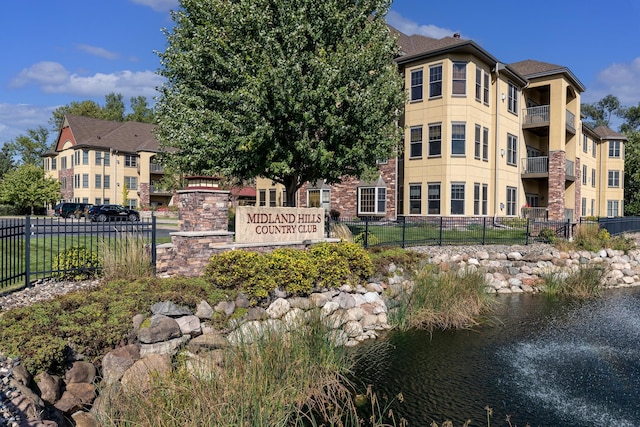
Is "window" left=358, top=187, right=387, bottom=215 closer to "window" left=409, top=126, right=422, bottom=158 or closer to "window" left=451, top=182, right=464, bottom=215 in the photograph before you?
"window" left=409, top=126, right=422, bottom=158

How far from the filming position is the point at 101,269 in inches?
392

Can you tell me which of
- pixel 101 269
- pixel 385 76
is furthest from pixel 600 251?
pixel 101 269

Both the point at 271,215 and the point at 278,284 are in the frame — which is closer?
the point at 278,284

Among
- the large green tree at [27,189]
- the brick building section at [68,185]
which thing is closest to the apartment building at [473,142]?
the large green tree at [27,189]

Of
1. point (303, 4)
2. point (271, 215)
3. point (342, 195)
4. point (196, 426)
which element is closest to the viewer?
point (196, 426)

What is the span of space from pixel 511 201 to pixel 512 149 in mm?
3453

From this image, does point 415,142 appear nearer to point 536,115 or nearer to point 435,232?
point 435,232

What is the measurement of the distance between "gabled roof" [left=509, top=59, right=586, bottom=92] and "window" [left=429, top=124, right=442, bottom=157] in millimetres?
9670

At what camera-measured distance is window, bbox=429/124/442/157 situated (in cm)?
2514

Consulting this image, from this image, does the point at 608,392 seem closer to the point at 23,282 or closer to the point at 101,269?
the point at 101,269

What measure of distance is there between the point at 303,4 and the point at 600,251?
16195mm

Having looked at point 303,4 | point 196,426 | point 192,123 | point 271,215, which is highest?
point 303,4

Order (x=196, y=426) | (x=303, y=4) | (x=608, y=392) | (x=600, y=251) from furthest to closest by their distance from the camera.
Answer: (x=600, y=251)
(x=303, y=4)
(x=608, y=392)
(x=196, y=426)

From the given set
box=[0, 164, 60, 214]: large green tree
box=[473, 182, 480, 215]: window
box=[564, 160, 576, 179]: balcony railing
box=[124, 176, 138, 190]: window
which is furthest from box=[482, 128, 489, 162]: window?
box=[0, 164, 60, 214]: large green tree
